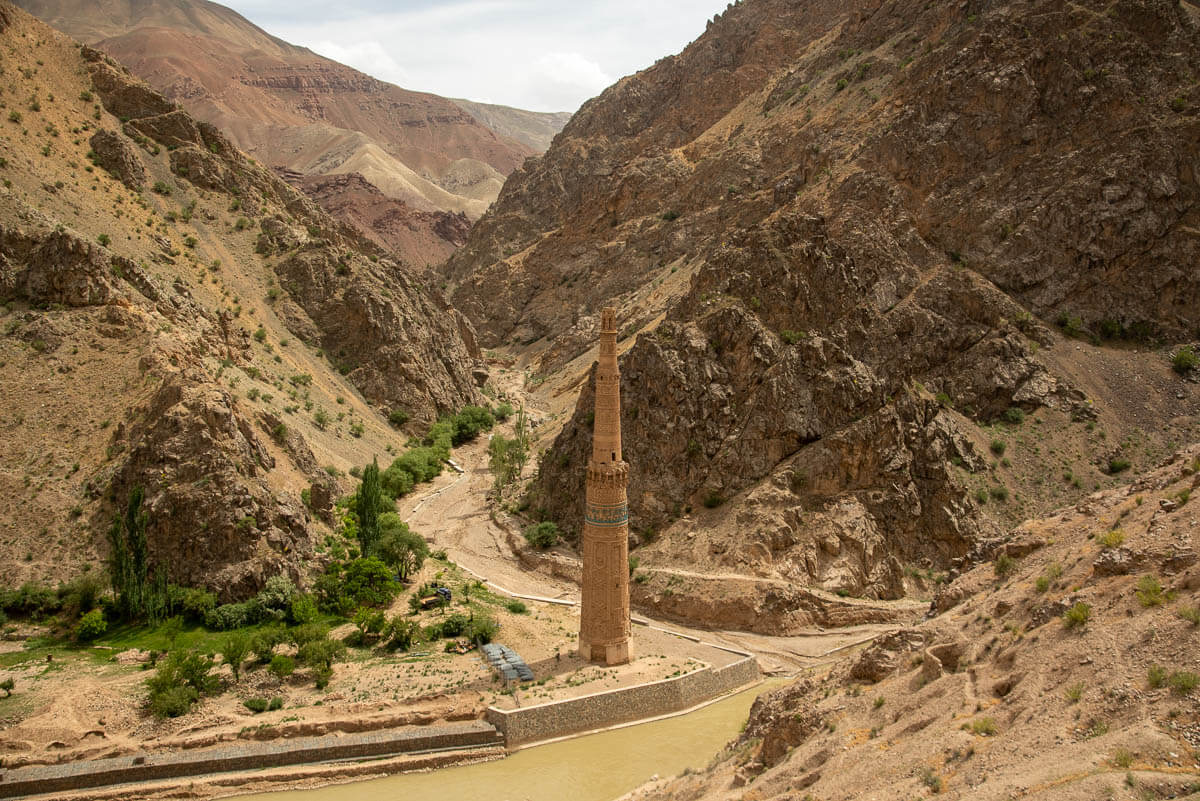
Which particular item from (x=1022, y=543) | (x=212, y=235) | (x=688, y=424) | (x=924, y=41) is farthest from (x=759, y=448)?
(x=924, y=41)

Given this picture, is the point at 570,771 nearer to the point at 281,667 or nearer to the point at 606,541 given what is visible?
the point at 606,541

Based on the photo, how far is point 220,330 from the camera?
46062mm

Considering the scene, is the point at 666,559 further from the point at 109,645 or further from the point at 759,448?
the point at 109,645

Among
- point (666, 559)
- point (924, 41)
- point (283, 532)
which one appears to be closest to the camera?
point (283, 532)

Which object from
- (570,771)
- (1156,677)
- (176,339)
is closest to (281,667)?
(570,771)

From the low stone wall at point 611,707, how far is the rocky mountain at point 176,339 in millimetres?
11608

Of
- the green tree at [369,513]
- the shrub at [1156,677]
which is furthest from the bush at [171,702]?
the shrub at [1156,677]

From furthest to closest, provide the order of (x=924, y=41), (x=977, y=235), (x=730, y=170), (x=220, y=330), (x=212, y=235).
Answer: (x=730, y=170), (x=924, y=41), (x=212, y=235), (x=977, y=235), (x=220, y=330)

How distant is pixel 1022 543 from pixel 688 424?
20.9 meters

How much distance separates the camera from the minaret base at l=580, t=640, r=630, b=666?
27938mm

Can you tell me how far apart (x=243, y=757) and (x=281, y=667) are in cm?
391

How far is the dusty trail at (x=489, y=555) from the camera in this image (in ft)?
104

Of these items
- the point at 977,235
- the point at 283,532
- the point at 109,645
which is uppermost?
the point at 977,235

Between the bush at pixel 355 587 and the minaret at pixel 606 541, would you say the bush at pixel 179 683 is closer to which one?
the bush at pixel 355 587
